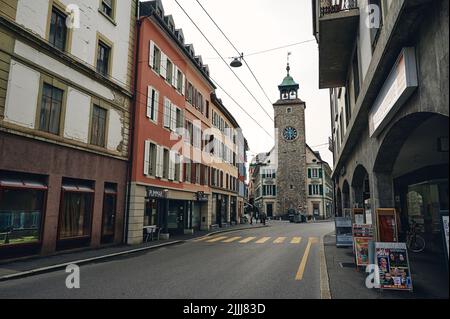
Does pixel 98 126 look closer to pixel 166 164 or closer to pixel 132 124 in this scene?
pixel 132 124

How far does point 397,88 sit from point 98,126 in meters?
13.2

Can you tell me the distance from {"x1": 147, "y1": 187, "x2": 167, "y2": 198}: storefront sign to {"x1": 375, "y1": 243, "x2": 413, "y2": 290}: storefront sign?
13762 millimetres

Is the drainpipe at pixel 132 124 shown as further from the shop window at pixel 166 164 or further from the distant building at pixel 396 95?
the distant building at pixel 396 95

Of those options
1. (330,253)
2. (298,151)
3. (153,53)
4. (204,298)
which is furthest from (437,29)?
(298,151)

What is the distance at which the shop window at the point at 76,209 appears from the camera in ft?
43.5

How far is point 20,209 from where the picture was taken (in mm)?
11398

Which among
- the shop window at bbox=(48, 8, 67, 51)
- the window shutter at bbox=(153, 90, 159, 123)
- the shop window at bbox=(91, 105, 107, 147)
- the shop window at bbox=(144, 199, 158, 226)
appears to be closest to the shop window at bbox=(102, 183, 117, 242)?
the shop window at bbox=(91, 105, 107, 147)

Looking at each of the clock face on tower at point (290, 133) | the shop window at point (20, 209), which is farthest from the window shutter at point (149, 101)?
the clock face on tower at point (290, 133)

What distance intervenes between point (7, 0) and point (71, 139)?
5.22 m

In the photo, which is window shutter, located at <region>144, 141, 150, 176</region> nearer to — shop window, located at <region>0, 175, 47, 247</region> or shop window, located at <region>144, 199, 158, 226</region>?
shop window, located at <region>144, 199, 158, 226</region>

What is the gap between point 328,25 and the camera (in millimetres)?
10664

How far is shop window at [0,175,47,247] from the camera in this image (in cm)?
1081

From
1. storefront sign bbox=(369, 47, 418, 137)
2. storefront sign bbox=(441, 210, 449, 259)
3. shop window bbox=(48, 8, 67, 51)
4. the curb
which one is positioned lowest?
the curb

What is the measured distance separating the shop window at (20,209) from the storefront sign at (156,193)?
22.3 ft
